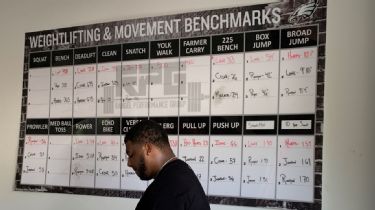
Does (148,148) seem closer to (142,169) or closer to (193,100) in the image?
(142,169)

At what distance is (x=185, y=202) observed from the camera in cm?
148

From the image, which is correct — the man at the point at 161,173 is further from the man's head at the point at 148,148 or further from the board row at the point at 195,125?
the board row at the point at 195,125

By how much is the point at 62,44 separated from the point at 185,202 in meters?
1.57

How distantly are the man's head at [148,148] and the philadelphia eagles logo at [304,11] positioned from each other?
0.89 metres

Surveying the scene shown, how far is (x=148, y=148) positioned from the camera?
167 cm

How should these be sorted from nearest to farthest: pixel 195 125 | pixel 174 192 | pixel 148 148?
1. pixel 174 192
2. pixel 148 148
3. pixel 195 125

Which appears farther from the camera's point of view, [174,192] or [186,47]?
[186,47]

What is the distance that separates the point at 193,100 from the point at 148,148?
644 mm

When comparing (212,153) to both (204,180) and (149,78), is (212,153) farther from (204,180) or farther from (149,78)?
(149,78)

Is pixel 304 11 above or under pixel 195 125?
above

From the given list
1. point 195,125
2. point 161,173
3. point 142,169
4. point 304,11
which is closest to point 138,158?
point 142,169

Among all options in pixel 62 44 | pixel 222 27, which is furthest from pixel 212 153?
pixel 62 44

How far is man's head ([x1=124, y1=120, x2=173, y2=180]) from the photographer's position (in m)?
1.66

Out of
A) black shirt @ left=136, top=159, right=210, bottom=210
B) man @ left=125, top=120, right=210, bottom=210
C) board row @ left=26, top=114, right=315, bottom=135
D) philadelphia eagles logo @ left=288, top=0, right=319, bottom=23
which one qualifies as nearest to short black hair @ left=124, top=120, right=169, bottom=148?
man @ left=125, top=120, right=210, bottom=210
